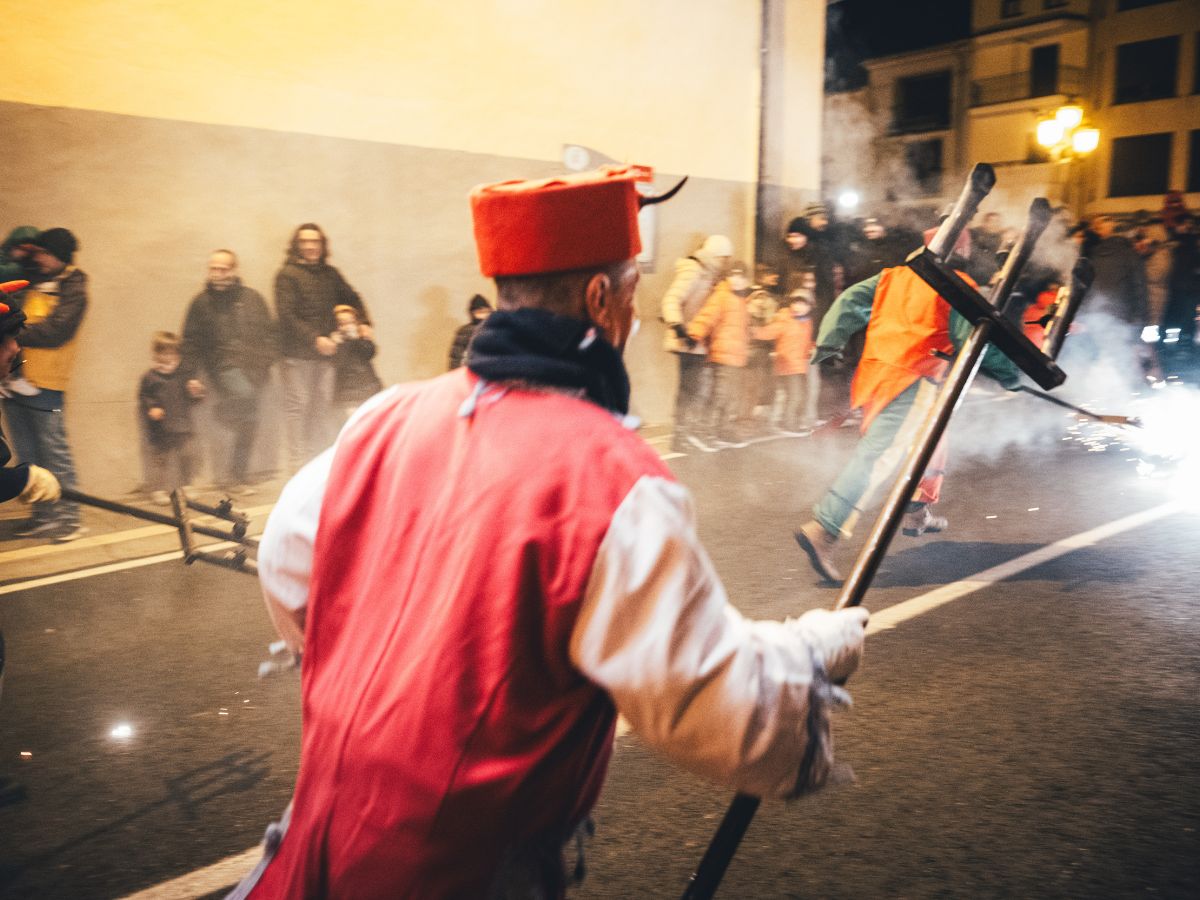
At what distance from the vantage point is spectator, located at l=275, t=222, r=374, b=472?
325 inches

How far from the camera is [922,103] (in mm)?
39625

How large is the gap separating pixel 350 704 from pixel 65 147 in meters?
7.44

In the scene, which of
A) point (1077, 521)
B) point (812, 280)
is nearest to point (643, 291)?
point (812, 280)

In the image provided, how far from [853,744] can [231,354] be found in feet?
19.8

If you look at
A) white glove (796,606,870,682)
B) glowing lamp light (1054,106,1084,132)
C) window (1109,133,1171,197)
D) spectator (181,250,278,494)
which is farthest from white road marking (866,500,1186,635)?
window (1109,133,1171,197)

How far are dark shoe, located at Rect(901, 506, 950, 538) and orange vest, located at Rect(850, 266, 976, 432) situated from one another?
1.02 metres

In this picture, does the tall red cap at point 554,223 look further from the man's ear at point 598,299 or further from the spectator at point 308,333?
the spectator at point 308,333

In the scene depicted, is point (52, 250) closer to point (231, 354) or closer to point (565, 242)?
point (231, 354)

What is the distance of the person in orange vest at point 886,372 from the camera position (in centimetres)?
548

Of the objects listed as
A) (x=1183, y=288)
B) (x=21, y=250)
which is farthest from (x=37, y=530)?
(x=1183, y=288)

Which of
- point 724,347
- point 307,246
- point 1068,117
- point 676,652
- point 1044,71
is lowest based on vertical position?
point 724,347

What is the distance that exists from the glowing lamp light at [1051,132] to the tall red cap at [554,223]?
1324 centimetres

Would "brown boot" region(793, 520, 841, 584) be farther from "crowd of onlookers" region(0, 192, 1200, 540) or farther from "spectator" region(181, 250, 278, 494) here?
"spectator" region(181, 250, 278, 494)

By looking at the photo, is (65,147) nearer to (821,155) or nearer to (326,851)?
(326,851)
